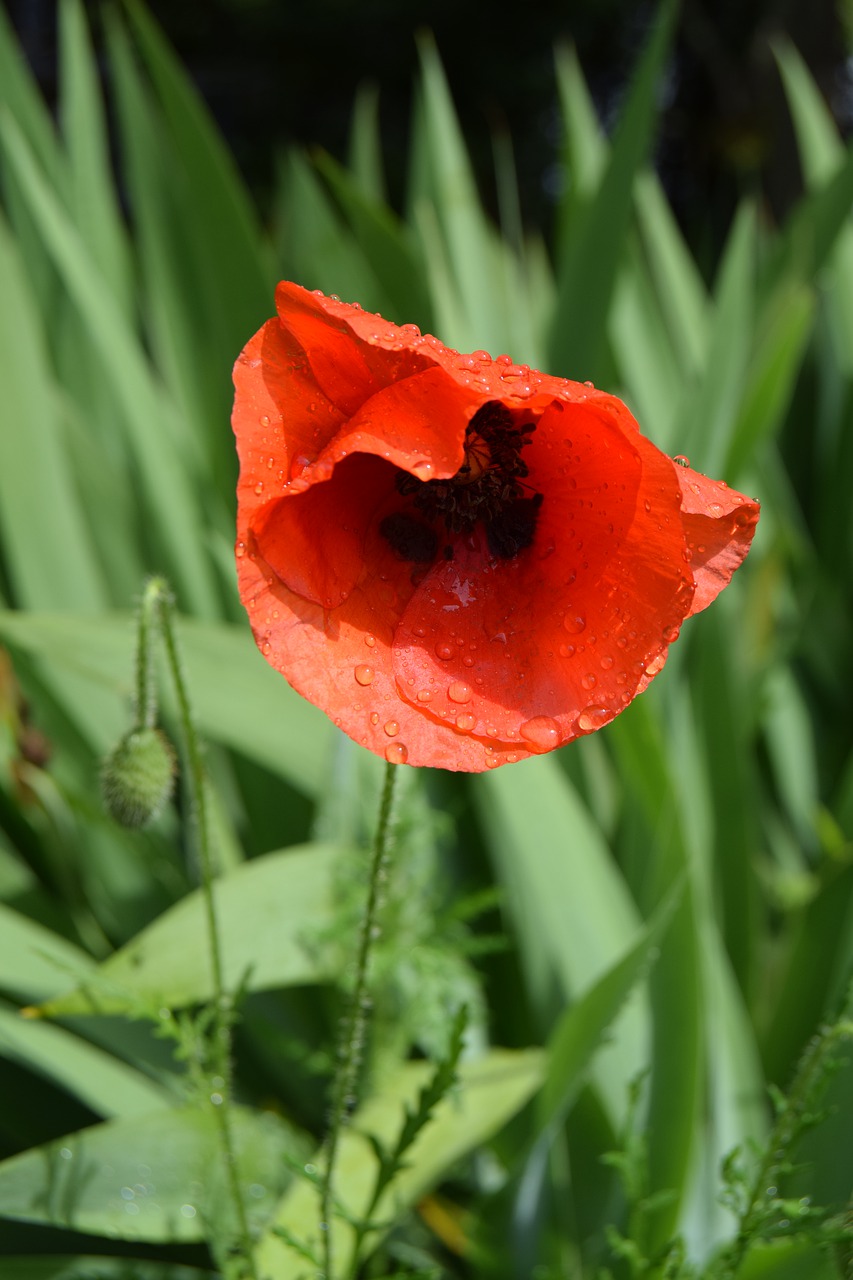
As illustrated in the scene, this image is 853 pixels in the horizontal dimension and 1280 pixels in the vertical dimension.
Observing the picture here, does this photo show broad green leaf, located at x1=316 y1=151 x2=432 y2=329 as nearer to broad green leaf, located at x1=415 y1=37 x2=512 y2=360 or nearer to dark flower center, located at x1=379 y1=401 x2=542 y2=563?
broad green leaf, located at x1=415 y1=37 x2=512 y2=360

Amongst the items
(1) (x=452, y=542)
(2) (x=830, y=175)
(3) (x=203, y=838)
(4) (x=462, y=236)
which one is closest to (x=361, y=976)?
(3) (x=203, y=838)

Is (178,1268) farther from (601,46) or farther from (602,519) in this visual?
(601,46)

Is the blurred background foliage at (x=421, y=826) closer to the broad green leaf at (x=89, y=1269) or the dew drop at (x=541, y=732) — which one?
the broad green leaf at (x=89, y=1269)

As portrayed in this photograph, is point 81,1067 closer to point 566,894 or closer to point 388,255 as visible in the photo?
point 566,894

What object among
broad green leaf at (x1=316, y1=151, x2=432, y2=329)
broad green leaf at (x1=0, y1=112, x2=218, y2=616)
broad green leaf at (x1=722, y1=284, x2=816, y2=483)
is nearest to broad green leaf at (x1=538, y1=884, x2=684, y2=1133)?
broad green leaf at (x1=722, y1=284, x2=816, y2=483)

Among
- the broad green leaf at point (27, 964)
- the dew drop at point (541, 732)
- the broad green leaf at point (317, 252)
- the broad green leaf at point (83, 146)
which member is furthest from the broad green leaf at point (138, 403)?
the dew drop at point (541, 732)

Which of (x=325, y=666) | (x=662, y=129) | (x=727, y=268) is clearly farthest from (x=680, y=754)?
(x=662, y=129)
